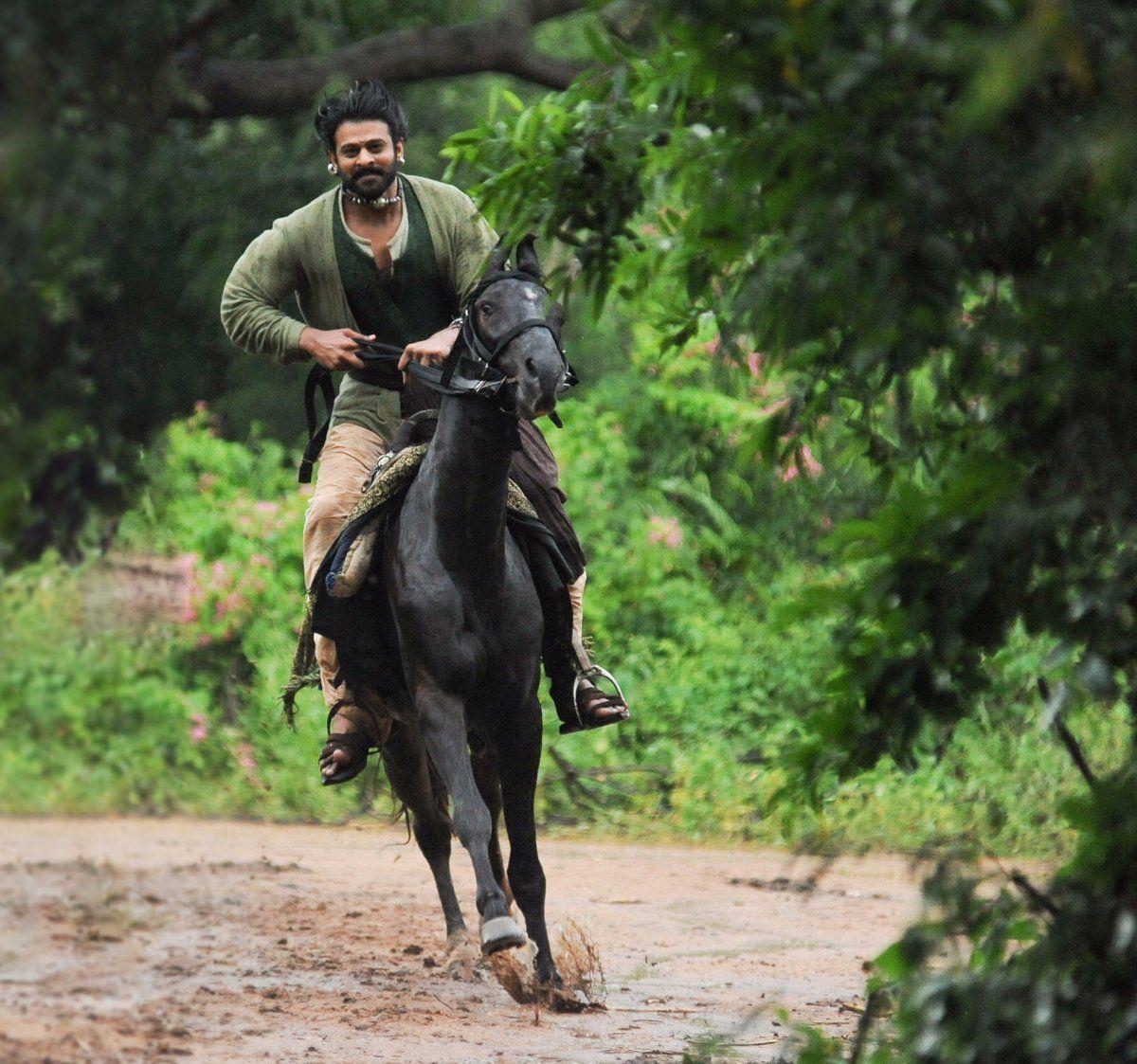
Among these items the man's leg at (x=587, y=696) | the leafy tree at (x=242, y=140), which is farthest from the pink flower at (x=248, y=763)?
the man's leg at (x=587, y=696)

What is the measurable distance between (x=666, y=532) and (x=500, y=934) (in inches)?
302

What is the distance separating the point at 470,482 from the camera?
6.24 meters

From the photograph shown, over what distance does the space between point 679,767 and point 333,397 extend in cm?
498

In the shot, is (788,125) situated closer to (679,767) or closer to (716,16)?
(716,16)

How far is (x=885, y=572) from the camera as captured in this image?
3551 millimetres

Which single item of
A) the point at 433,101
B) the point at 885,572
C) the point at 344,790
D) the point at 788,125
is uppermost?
the point at 433,101

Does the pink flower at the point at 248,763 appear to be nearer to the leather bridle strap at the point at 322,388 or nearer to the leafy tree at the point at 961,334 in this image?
the leather bridle strap at the point at 322,388

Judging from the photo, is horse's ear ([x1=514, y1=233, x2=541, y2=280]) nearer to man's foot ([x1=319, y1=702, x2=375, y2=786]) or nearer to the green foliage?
man's foot ([x1=319, y1=702, x2=375, y2=786])

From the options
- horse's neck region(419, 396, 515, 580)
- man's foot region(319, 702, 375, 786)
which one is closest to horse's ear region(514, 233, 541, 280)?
horse's neck region(419, 396, 515, 580)

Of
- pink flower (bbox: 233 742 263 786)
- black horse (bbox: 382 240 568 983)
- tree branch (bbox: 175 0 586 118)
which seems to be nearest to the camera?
black horse (bbox: 382 240 568 983)

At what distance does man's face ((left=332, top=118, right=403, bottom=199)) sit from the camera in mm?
6914

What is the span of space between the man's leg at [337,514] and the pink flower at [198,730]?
18.4 ft

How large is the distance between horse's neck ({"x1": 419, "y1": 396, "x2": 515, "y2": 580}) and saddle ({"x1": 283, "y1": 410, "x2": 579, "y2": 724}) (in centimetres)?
31

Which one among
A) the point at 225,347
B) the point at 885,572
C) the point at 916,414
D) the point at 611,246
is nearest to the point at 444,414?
the point at 611,246
